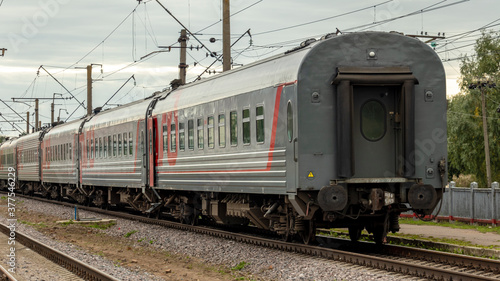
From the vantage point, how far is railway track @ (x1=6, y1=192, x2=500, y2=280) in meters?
10.9

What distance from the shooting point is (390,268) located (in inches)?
458

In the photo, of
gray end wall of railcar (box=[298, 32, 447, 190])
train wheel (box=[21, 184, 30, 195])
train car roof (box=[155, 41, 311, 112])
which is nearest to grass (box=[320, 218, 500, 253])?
gray end wall of railcar (box=[298, 32, 447, 190])

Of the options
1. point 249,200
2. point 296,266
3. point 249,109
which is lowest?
point 296,266

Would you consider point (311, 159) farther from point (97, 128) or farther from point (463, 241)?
point (97, 128)

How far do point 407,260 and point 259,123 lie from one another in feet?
13.3

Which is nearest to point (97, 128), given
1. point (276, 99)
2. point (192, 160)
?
point (192, 160)

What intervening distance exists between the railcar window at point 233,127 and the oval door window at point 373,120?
3.42 meters

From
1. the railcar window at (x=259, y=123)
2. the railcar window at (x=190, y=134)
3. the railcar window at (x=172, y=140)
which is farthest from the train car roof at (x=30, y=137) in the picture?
the railcar window at (x=259, y=123)

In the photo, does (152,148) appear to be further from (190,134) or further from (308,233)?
(308,233)

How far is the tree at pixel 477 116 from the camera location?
2079 inches

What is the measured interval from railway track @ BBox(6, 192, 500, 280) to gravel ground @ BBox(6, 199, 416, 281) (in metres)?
0.24

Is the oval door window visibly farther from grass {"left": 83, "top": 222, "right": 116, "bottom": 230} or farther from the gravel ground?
grass {"left": 83, "top": 222, "right": 116, "bottom": 230}

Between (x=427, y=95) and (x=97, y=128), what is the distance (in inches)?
681

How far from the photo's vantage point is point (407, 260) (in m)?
12.7
